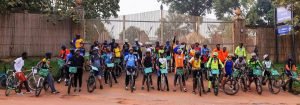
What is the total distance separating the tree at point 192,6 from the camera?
48406 millimetres

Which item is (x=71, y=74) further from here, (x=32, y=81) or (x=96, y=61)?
(x=32, y=81)

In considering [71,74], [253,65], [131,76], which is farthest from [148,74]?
[253,65]

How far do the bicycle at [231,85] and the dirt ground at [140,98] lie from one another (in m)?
0.21

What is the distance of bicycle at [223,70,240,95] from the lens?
1589 cm

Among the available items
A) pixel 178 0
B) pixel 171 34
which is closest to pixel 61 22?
pixel 171 34

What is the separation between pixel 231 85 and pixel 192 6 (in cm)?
3352

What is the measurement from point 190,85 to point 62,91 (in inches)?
221

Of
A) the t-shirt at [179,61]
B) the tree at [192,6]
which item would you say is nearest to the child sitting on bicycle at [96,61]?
the t-shirt at [179,61]

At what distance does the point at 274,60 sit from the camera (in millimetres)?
23953

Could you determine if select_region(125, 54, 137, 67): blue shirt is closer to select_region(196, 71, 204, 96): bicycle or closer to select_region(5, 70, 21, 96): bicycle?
select_region(196, 71, 204, 96): bicycle

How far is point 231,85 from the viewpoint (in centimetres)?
1594

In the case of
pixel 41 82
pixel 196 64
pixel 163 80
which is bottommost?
pixel 163 80

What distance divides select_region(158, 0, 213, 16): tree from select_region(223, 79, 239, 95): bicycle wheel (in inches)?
1293

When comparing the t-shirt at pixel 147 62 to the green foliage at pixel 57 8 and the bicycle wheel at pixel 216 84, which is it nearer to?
the bicycle wheel at pixel 216 84
